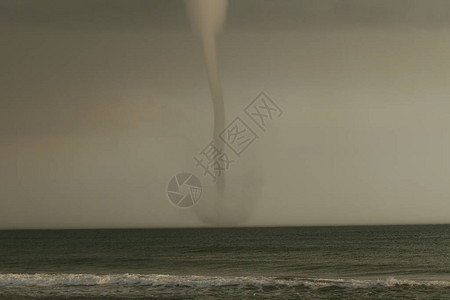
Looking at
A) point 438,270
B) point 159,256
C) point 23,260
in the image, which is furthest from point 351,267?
point 23,260

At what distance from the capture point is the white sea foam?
30.4 meters

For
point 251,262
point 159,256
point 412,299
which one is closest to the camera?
point 412,299

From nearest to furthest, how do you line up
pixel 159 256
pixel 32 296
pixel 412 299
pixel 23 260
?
pixel 412 299 → pixel 32 296 → pixel 23 260 → pixel 159 256

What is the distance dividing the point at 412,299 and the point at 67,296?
14920 millimetres

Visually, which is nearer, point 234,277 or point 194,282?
point 194,282

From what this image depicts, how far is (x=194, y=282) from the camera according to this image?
3178 cm

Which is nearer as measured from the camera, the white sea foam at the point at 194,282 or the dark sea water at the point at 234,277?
the dark sea water at the point at 234,277

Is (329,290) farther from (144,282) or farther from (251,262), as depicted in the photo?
(251,262)

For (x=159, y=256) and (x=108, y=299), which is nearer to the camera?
(x=108, y=299)

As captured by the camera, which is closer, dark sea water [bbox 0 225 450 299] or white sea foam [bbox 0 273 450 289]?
dark sea water [bbox 0 225 450 299]

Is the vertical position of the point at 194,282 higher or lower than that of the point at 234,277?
lower

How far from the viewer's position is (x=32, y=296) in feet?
91.3

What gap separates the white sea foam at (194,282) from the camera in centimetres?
3036

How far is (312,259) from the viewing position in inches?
1891
